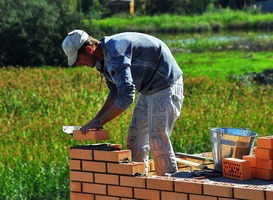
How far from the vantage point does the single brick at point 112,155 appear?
6.29 metres

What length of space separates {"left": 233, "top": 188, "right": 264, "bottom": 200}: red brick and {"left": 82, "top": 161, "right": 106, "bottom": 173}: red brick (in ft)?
3.52

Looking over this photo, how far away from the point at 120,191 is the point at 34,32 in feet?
73.8

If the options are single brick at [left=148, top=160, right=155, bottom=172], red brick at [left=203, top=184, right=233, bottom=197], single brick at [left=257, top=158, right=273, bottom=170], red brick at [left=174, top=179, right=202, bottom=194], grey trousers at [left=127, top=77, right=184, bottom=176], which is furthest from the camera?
single brick at [left=148, top=160, right=155, bottom=172]

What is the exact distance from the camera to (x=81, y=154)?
654 cm

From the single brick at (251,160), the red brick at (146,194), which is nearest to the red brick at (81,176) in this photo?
the red brick at (146,194)

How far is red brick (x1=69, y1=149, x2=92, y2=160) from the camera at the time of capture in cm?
648

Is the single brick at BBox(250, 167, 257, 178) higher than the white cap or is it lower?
lower

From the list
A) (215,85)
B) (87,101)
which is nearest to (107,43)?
(87,101)

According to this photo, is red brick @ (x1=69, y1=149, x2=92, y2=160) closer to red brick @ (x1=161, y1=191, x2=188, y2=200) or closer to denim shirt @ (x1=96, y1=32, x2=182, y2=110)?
denim shirt @ (x1=96, y1=32, x2=182, y2=110)

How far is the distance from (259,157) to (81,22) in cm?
2346

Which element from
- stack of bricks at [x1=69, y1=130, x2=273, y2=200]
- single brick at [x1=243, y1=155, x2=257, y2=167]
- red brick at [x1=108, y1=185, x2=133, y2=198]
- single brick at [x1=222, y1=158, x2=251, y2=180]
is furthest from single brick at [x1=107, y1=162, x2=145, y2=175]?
single brick at [x1=243, y1=155, x2=257, y2=167]

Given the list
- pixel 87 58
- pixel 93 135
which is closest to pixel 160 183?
pixel 93 135

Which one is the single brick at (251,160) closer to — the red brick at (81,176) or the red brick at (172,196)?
the red brick at (172,196)

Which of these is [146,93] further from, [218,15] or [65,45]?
[218,15]
